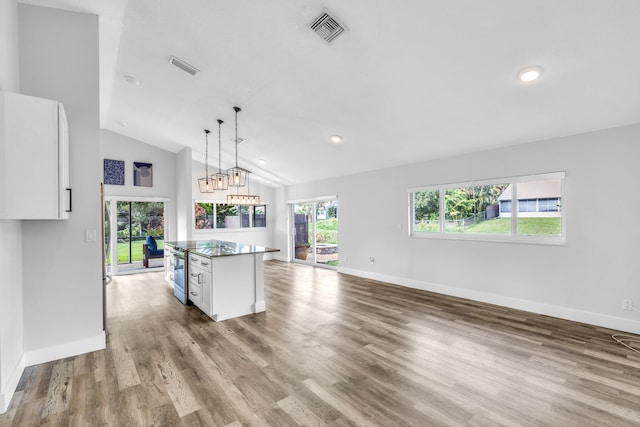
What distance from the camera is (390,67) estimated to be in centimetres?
311

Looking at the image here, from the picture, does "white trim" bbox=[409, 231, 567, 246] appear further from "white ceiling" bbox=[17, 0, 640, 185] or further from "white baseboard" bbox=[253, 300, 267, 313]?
"white baseboard" bbox=[253, 300, 267, 313]

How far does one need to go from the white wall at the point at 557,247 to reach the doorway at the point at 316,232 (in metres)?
1.92

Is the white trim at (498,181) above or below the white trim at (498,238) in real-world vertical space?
above

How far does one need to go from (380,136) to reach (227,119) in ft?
8.62

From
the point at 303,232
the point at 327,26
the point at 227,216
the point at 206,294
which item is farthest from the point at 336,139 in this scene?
the point at 227,216

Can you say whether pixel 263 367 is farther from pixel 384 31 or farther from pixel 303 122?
pixel 303 122

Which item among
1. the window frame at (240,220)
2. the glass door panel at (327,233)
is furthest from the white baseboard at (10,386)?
the glass door panel at (327,233)

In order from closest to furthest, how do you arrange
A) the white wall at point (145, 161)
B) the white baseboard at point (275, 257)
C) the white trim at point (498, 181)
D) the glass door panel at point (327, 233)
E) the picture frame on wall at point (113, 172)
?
the white trim at point (498, 181)
the picture frame on wall at point (113, 172)
the white wall at point (145, 161)
the glass door panel at point (327, 233)
the white baseboard at point (275, 257)

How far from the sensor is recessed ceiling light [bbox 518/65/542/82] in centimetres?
277

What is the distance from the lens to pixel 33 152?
2197 mm

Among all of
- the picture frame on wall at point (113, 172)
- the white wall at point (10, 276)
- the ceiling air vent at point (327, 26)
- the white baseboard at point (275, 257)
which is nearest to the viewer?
the white wall at point (10, 276)

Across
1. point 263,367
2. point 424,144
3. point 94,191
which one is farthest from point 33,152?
point 424,144

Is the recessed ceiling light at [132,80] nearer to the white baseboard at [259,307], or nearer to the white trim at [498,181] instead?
the white baseboard at [259,307]

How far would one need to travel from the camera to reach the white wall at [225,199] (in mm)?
8062
